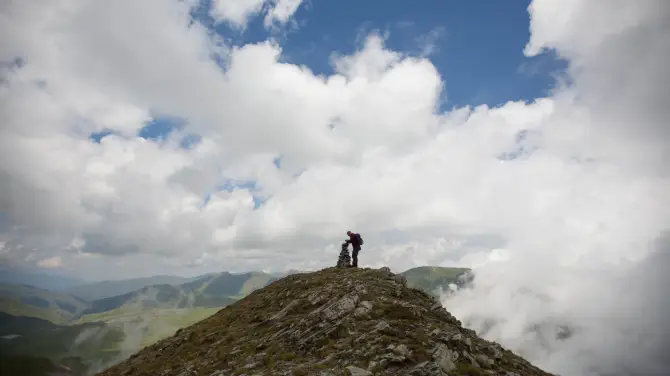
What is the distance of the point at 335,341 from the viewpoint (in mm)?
27141

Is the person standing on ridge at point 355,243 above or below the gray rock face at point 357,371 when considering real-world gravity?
above

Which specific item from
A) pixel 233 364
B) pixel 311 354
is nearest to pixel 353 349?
pixel 311 354

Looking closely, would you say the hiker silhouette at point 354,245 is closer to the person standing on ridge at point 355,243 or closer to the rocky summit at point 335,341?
the person standing on ridge at point 355,243

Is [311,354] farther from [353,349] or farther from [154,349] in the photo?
[154,349]

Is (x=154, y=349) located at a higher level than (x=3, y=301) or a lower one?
lower

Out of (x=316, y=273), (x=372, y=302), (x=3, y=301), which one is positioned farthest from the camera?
(x=316, y=273)

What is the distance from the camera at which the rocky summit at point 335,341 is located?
24031 mm

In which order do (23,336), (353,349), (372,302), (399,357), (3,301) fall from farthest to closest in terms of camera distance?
(372,302) < (353,349) < (399,357) < (3,301) < (23,336)

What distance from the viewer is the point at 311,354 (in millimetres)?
26375

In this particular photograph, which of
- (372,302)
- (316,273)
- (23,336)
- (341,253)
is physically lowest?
(23,336)

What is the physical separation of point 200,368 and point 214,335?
691cm

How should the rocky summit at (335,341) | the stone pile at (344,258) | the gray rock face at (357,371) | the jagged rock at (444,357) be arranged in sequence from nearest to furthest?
the gray rock face at (357,371), the jagged rock at (444,357), the rocky summit at (335,341), the stone pile at (344,258)

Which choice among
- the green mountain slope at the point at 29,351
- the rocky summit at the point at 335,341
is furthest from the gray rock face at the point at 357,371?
the green mountain slope at the point at 29,351

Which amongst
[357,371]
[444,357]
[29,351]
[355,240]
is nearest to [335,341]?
[357,371]
